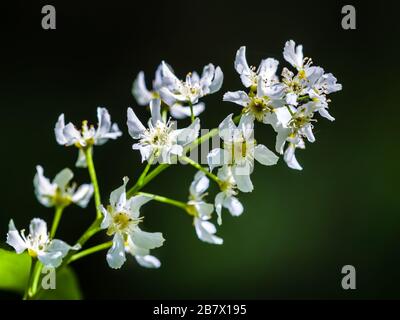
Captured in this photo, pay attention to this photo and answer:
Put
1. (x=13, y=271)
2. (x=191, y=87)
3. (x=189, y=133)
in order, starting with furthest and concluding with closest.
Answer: (x=191, y=87) < (x=13, y=271) < (x=189, y=133)

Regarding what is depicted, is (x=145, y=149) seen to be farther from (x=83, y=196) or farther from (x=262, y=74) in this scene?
(x=262, y=74)

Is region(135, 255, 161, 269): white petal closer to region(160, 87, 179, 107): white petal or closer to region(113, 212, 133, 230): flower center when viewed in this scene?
region(113, 212, 133, 230): flower center

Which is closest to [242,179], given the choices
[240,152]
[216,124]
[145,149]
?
[240,152]

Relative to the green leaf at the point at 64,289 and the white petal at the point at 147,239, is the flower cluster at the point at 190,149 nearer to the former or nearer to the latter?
the white petal at the point at 147,239

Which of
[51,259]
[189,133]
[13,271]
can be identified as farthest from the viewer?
[13,271]

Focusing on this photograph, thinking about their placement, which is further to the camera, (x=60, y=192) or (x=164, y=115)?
(x=164, y=115)

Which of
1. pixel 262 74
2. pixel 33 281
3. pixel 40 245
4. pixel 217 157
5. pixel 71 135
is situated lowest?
pixel 33 281

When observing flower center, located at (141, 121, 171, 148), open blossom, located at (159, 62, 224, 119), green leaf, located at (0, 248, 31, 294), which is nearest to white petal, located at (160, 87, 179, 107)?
open blossom, located at (159, 62, 224, 119)
